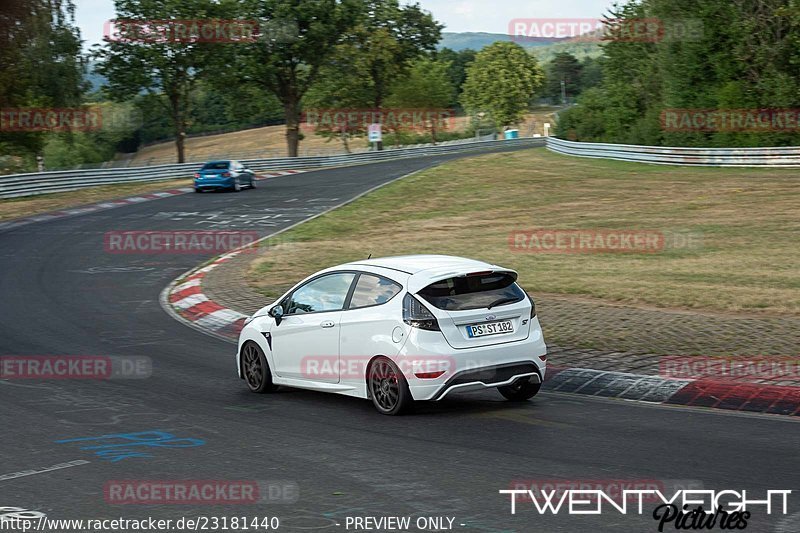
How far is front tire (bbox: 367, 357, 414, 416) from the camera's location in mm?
9469

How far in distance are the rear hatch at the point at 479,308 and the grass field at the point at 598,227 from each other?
554 cm

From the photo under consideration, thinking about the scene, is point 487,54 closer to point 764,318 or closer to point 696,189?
point 696,189

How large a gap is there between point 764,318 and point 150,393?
26.6 ft

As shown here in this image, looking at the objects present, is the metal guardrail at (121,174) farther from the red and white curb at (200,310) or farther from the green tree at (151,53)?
the red and white curb at (200,310)

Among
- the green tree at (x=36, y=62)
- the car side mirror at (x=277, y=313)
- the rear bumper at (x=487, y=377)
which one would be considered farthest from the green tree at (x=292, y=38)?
the rear bumper at (x=487, y=377)

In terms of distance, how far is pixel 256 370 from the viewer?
445 inches

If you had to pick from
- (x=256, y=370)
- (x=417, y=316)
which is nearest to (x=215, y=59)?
(x=256, y=370)

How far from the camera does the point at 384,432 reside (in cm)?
898

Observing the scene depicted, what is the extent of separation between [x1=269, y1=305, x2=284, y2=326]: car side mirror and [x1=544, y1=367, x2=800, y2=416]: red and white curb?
3041 mm

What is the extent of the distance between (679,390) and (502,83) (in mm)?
129965

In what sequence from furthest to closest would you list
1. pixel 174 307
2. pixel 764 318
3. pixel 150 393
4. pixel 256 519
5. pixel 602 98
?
pixel 602 98 → pixel 174 307 → pixel 764 318 → pixel 150 393 → pixel 256 519

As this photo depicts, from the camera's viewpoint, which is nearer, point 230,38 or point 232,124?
point 230,38

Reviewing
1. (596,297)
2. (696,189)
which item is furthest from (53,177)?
(596,297)

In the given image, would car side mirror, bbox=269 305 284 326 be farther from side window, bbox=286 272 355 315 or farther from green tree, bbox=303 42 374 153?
green tree, bbox=303 42 374 153
